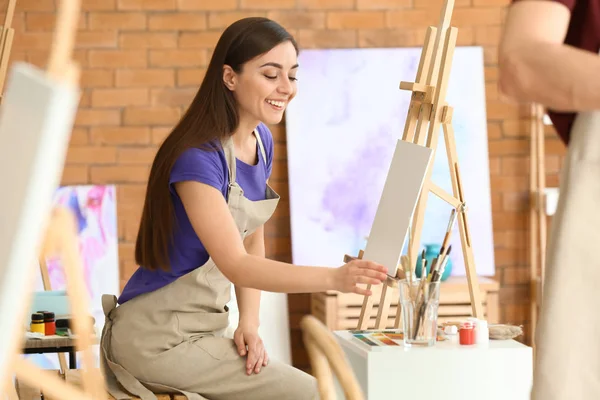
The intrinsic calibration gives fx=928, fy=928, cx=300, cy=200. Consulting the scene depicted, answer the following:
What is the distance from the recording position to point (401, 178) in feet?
7.73

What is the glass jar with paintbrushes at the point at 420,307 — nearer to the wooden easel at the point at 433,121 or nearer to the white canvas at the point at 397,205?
the white canvas at the point at 397,205

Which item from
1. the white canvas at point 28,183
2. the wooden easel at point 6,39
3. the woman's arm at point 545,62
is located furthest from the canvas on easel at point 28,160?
the wooden easel at point 6,39

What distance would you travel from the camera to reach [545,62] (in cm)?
115

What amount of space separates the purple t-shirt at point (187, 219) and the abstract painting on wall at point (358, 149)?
6.60 feet

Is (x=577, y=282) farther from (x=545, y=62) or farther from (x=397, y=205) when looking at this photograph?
(x=397, y=205)

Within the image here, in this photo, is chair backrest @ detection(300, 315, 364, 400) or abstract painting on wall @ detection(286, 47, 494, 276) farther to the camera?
abstract painting on wall @ detection(286, 47, 494, 276)

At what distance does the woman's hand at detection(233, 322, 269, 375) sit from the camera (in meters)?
2.24

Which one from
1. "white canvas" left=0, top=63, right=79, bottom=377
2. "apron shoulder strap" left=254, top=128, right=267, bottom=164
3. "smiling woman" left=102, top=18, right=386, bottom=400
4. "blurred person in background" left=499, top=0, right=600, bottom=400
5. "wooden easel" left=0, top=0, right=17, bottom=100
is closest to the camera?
"white canvas" left=0, top=63, right=79, bottom=377

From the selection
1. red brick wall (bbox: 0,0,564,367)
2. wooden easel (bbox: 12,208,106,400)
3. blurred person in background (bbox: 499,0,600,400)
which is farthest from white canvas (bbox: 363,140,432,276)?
red brick wall (bbox: 0,0,564,367)

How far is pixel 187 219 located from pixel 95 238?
7.07ft

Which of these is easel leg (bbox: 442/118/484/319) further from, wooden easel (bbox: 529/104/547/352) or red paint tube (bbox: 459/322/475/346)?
wooden easel (bbox: 529/104/547/352)

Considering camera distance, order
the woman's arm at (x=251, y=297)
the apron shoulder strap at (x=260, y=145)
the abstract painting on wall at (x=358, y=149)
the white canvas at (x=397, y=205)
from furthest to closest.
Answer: the abstract painting on wall at (x=358, y=149) → the apron shoulder strap at (x=260, y=145) → the woman's arm at (x=251, y=297) → the white canvas at (x=397, y=205)

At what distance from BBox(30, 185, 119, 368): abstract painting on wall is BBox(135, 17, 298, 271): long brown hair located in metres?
2.00

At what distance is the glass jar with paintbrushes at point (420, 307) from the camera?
93.0 inches
